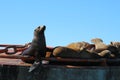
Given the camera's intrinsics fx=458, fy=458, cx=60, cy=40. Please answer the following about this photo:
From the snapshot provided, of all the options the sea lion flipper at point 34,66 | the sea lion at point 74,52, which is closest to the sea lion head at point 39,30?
the sea lion at point 74,52

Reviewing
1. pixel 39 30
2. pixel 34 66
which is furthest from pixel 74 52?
pixel 34 66

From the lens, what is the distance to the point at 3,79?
34.5ft

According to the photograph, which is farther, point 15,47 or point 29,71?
point 15,47

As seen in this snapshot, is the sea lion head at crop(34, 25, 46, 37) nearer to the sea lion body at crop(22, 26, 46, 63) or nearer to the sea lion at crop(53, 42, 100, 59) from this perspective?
the sea lion body at crop(22, 26, 46, 63)

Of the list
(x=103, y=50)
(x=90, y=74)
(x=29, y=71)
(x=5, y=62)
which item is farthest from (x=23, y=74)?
(x=103, y=50)

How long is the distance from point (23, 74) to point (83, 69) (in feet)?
4.70

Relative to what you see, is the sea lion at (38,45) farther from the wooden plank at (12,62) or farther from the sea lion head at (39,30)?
the wooden plank at (12,62)

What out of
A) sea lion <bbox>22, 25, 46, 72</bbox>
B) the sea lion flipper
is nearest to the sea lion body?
sea lion <bbox>22, 25, 46, 72</bbox>

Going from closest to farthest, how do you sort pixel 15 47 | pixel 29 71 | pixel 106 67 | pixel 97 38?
1. pixel 29 71
2. pixel 106 67
3. pixel 15 47
4. pixel 97 38

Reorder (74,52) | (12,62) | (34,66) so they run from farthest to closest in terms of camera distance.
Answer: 1. (12,62)
2. (74,52)
3. (34,66)

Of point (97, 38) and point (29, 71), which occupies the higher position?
point (97, 38)

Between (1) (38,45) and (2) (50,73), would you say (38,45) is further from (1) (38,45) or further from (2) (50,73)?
(2) (50,73)

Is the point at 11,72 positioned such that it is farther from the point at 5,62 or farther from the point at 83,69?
the point at 83,69

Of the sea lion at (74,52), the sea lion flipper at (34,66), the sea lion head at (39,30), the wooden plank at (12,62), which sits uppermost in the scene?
the sea lion head at (39,30)
